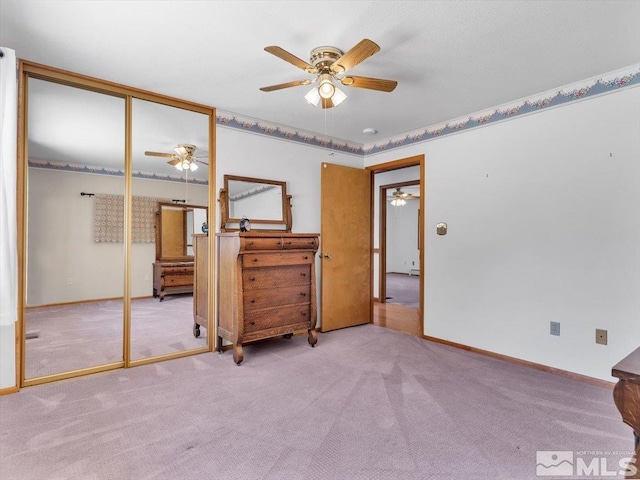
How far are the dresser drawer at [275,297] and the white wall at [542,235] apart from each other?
4.78 feet

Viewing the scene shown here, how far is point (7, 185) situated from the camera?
2.14m

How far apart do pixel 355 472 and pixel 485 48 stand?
2.67 m

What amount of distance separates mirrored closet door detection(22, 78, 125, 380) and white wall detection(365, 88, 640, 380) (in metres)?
3.19

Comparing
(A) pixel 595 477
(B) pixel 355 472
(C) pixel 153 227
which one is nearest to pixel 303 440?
(B) pixel 355 472

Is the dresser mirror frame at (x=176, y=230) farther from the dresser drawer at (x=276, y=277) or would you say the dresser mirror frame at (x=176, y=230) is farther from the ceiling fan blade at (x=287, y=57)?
the ceiling fan blade at (x=287, y=57)

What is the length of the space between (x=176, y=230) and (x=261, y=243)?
960mm

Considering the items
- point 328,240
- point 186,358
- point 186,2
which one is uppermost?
point 186,2

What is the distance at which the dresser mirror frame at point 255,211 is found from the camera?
134 inches

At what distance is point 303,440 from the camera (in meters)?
1.84

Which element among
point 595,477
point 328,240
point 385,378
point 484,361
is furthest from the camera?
point 328,240

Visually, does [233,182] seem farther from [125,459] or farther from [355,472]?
[355,472]

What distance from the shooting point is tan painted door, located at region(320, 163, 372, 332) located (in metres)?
4.09

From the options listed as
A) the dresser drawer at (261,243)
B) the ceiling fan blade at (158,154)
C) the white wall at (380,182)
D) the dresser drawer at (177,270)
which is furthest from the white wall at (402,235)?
the ceiling fan blade at (158,154)

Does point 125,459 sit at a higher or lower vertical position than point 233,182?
lower
